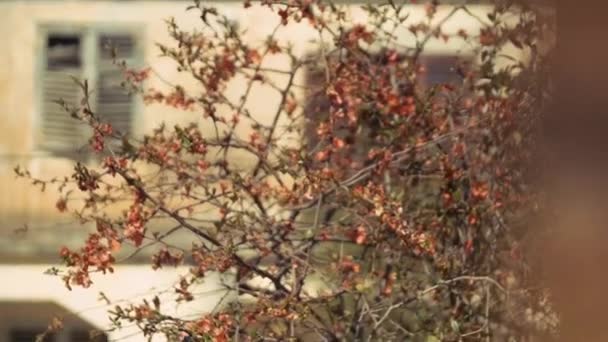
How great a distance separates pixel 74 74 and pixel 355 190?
25.5 ft

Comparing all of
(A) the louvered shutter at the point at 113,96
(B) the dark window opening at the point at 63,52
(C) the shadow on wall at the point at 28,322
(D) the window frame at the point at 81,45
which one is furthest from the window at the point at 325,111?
(C) the shadow on wall at the point at 28,322

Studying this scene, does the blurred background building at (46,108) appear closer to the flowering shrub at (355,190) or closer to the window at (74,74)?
the window at (74,74)

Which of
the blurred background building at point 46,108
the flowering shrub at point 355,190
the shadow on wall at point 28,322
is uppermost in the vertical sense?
the blurred background building at point 46,108

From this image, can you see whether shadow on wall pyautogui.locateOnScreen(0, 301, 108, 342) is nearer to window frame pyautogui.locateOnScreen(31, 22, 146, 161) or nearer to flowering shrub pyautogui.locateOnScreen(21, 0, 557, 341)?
window frame pyautogui.locateOnScreen(31, 22, 146, 161)

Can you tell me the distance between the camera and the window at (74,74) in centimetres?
1320

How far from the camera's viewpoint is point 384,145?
6.98m

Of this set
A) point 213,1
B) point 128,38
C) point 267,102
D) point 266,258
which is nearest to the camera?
point 266,258

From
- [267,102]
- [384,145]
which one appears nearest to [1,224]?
[267,102]

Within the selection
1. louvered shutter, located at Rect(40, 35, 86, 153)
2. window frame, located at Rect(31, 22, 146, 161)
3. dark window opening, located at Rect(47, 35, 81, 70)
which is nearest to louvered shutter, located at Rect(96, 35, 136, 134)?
window frame, located at Rect(31, 22, 146, 161)

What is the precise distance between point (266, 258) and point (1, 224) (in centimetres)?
781

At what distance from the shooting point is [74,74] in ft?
43.9

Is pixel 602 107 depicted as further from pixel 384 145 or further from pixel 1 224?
pixel 1 224

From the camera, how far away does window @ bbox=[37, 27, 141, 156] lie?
13.2 m

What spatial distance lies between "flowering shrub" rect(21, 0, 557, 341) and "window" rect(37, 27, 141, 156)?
19.5 feet
